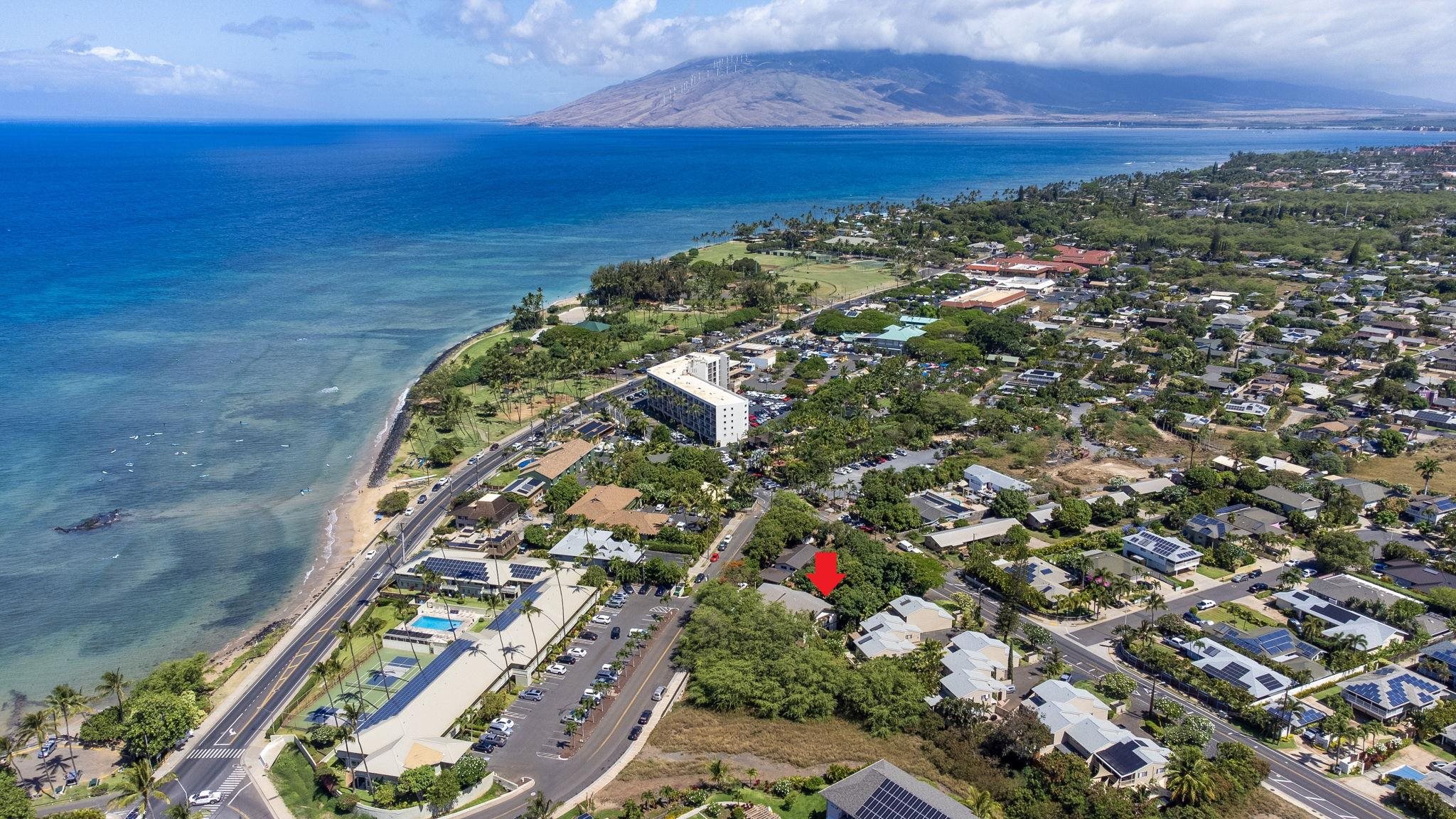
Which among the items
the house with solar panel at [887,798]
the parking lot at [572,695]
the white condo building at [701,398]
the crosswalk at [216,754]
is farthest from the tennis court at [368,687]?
the white condo building at [701,398]

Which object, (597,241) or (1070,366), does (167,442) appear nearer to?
(1070,366)

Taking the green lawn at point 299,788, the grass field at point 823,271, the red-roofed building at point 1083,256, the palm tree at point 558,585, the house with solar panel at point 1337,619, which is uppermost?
the red-roofed building at point 1083,256

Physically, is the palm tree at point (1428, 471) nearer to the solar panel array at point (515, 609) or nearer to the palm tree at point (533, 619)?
the solar panel array at point (515, 609)

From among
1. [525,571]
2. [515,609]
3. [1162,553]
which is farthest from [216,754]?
[1162,553]

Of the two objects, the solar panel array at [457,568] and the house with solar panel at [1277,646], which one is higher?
the solar panel array at [457,568]

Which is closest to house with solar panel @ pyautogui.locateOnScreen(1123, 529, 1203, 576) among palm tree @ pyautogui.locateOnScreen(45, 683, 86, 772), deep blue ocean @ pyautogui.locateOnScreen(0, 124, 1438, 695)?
deep blue ocean @ pyautogui.locateOnScreen(0, 124, 1438, 695)

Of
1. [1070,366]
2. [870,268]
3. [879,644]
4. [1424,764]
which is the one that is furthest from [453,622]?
[870,268]

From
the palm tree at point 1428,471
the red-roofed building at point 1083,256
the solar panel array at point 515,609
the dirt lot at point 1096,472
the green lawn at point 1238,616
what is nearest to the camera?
the solar panel array at point 515,609
